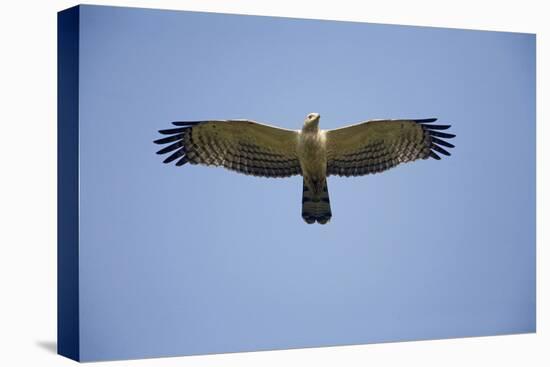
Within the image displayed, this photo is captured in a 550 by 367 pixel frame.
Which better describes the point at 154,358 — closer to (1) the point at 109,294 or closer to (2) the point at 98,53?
(1) the point at 109,294

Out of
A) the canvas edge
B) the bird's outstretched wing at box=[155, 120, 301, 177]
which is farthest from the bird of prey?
the canvas edge

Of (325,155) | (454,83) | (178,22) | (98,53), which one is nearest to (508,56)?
(454,83)

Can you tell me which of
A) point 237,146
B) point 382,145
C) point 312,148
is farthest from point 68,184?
point 382,145

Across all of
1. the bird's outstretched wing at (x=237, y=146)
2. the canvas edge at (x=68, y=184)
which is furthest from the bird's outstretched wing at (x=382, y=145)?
the canvas edge at (x=68, y=184)

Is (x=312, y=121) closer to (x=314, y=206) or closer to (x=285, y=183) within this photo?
(x=285, y=183)

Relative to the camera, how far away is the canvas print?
9.07 metres

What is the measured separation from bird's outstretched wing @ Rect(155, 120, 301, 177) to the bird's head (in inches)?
5.0

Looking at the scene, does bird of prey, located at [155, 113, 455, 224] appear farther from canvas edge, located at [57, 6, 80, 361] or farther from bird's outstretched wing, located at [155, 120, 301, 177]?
canvas edge, located at [57, 6, 80, 361]

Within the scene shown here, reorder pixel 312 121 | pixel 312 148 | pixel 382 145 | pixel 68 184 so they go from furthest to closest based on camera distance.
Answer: pixel 382 145 → pixel 312 148 → pixel 312 121 → pixel 68 184

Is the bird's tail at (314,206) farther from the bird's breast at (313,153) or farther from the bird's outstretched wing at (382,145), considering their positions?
the bird's outstretched wing at (382,145)

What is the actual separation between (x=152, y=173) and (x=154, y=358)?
1451mm

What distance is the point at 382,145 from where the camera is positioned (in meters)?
10.2

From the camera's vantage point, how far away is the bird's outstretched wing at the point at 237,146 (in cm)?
947

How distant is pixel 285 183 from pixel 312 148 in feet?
1.24
